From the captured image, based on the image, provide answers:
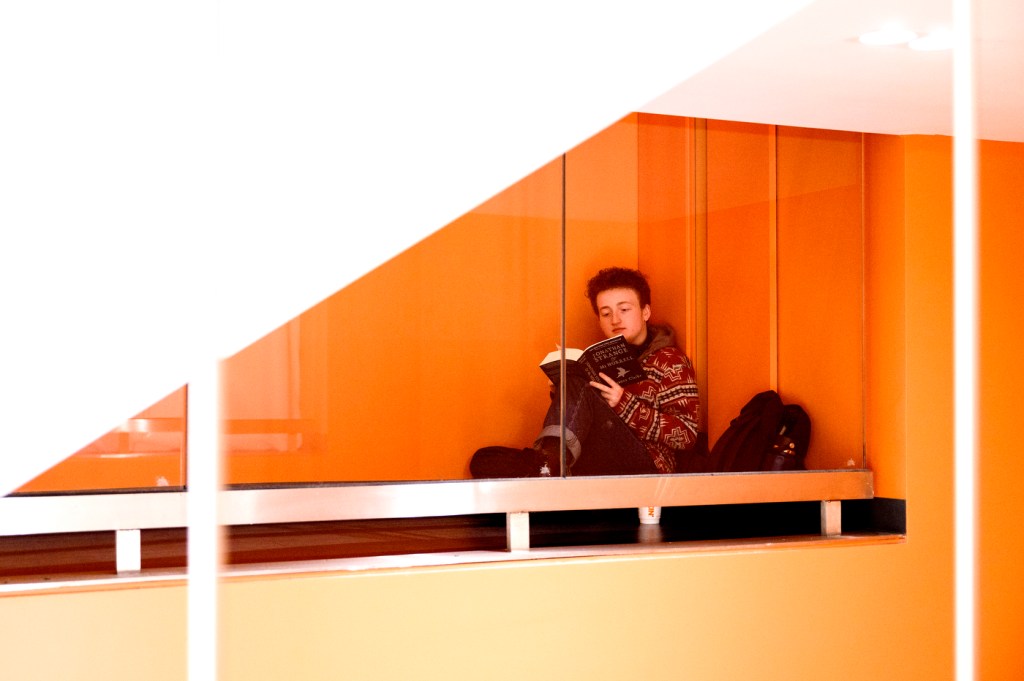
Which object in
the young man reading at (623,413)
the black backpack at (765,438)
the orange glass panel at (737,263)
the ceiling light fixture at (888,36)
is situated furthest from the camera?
the orange glass panel at (737,263)

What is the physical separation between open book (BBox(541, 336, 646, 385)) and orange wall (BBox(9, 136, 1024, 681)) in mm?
595

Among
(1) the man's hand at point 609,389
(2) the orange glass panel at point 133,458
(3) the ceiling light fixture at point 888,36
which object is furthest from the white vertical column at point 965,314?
(2) the orange glass panel at point 133,458

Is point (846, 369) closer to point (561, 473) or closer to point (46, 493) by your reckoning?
point (561, 473)

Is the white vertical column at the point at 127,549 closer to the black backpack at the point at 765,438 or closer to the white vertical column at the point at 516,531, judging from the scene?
the white vertical column at the point at 516,531

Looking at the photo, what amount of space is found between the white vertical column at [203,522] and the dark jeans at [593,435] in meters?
1.05

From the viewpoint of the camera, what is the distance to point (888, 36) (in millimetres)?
2848

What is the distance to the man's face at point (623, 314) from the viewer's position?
3.65 metres

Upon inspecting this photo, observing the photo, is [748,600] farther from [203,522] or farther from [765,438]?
[203,522]

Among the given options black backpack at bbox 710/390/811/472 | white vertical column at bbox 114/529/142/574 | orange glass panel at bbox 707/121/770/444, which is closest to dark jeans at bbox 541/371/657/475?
black backpack at bbox 710/390/811/472

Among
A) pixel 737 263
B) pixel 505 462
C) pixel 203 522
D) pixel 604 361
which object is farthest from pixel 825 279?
pixel 203 522

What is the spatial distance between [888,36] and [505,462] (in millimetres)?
1564

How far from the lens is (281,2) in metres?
2.79

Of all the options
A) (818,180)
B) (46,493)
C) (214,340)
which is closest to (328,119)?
(214,340)

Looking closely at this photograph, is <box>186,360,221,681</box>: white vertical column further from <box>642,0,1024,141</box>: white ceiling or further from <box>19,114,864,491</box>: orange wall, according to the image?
<box>642,0,1024,141</box>: white ceiling
